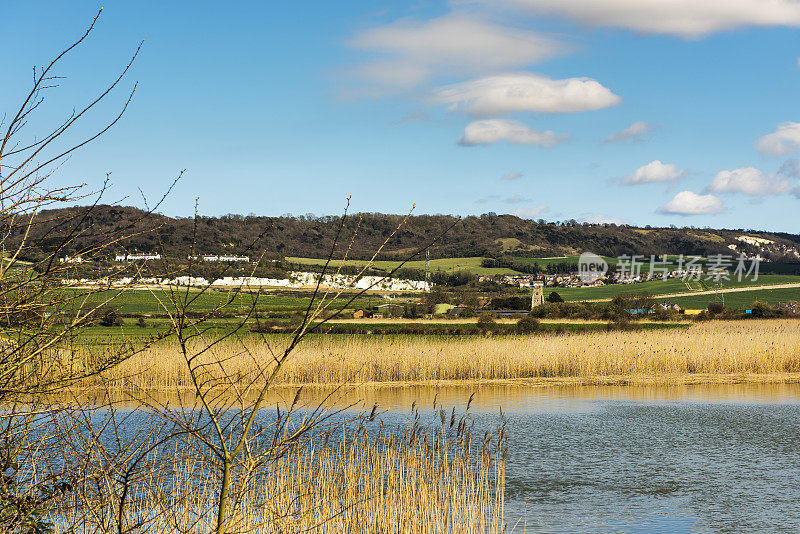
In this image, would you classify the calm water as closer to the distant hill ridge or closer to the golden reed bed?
the golden reed bed

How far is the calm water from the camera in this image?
1042 cm

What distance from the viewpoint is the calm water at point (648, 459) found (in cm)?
1042

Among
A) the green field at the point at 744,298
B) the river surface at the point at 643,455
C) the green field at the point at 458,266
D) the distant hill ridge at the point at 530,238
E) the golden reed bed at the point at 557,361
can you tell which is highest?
the distant hill ridge at the point at 530,238

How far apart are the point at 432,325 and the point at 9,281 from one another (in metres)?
42.3

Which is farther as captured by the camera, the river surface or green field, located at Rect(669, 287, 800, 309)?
green field, located at Rect(669, 287, 800, 309)

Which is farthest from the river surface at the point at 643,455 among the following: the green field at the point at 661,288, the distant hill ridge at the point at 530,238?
the distant hill ridge at the point at 530,238

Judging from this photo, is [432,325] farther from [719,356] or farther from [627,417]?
[627,417]

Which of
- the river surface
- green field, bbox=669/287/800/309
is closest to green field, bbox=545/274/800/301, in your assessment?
green field, bbox=669/287/800/309

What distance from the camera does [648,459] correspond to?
14.1 m

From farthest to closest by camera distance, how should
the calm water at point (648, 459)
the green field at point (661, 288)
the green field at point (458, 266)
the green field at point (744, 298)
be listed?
the green field at point (458, 266) < the green field at point (661, 288) < the green field at point (744, 298) < the calm water at point (648, 459)
